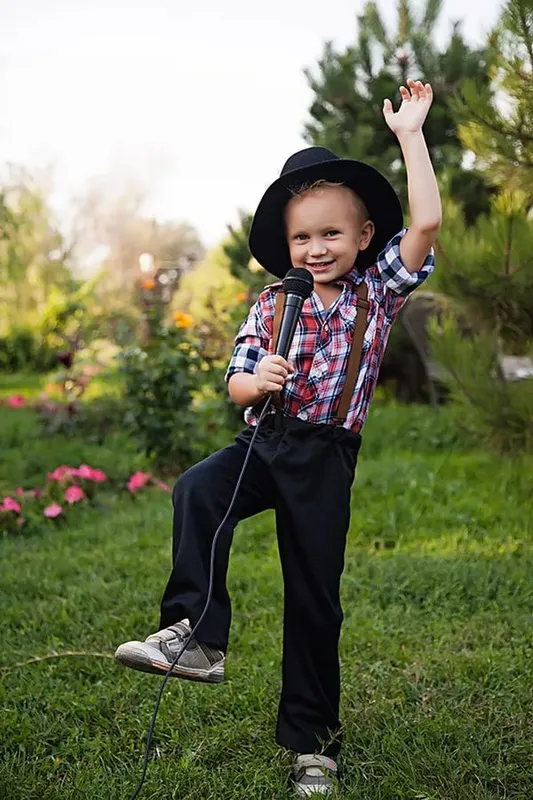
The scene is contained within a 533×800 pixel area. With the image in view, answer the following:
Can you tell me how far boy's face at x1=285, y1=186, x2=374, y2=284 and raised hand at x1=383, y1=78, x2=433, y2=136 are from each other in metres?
0.20

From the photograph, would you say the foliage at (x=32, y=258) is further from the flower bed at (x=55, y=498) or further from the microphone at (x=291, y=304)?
the microphone at (x=291, y=304)

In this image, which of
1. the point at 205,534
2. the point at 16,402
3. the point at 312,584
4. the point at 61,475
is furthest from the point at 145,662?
the point at 16,402

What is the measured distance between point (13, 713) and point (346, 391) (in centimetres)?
146

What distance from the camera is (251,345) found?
2381 millimetres

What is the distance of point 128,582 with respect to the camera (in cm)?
406

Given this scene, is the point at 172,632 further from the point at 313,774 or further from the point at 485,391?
the point at 485,391

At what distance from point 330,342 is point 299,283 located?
22cm

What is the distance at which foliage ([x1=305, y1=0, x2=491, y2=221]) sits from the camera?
8.47 metres

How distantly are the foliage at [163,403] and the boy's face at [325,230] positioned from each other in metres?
4.12

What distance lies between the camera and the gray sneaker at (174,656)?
2.08 meters

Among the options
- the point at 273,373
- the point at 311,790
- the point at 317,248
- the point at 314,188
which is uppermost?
the point at 314,188

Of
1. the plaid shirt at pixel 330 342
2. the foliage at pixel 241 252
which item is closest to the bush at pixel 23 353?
the foliage at pixel 241 252

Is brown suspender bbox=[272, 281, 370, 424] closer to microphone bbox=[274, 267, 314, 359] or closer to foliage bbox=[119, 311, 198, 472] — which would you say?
microphone bbox=[274, 267, 314, 359]

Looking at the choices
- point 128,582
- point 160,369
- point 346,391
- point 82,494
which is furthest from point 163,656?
point 160,369
